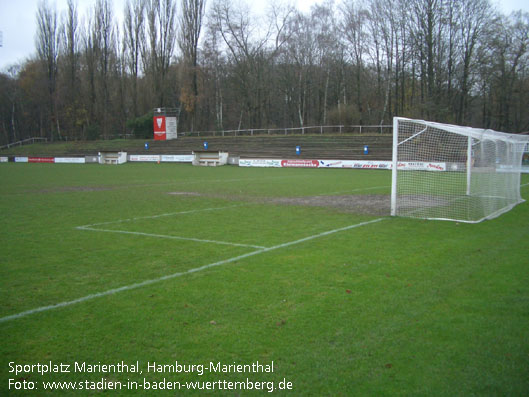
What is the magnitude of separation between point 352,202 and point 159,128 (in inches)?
1672

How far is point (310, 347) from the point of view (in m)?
4.00

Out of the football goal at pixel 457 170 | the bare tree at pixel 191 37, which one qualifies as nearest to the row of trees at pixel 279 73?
the bare tree at pixel 191 37

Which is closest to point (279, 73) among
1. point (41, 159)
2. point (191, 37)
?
point (191, 37)

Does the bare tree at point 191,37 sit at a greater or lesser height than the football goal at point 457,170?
greater

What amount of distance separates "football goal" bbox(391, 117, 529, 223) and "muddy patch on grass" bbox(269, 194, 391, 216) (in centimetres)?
57

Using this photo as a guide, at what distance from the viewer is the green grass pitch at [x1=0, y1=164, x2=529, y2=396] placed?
3512 mm

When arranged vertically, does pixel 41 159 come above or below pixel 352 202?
above

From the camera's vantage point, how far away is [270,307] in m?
5.03

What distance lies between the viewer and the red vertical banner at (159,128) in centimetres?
5238

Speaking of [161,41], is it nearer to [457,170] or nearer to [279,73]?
[279,73]

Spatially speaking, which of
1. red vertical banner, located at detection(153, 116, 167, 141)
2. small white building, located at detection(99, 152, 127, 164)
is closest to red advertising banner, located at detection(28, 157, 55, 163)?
small white building, located at detection(99, 152, 127, 164)

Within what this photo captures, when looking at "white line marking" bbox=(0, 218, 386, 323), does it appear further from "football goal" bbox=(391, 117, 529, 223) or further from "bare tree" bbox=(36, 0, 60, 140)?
"bare tree" bbox=(36, 0, 60, 140)

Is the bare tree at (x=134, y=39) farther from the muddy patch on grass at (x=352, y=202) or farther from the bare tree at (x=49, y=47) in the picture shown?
the muddy patch on grass at (x=352, y=202)

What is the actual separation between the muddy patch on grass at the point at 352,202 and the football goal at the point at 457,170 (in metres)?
0.57
